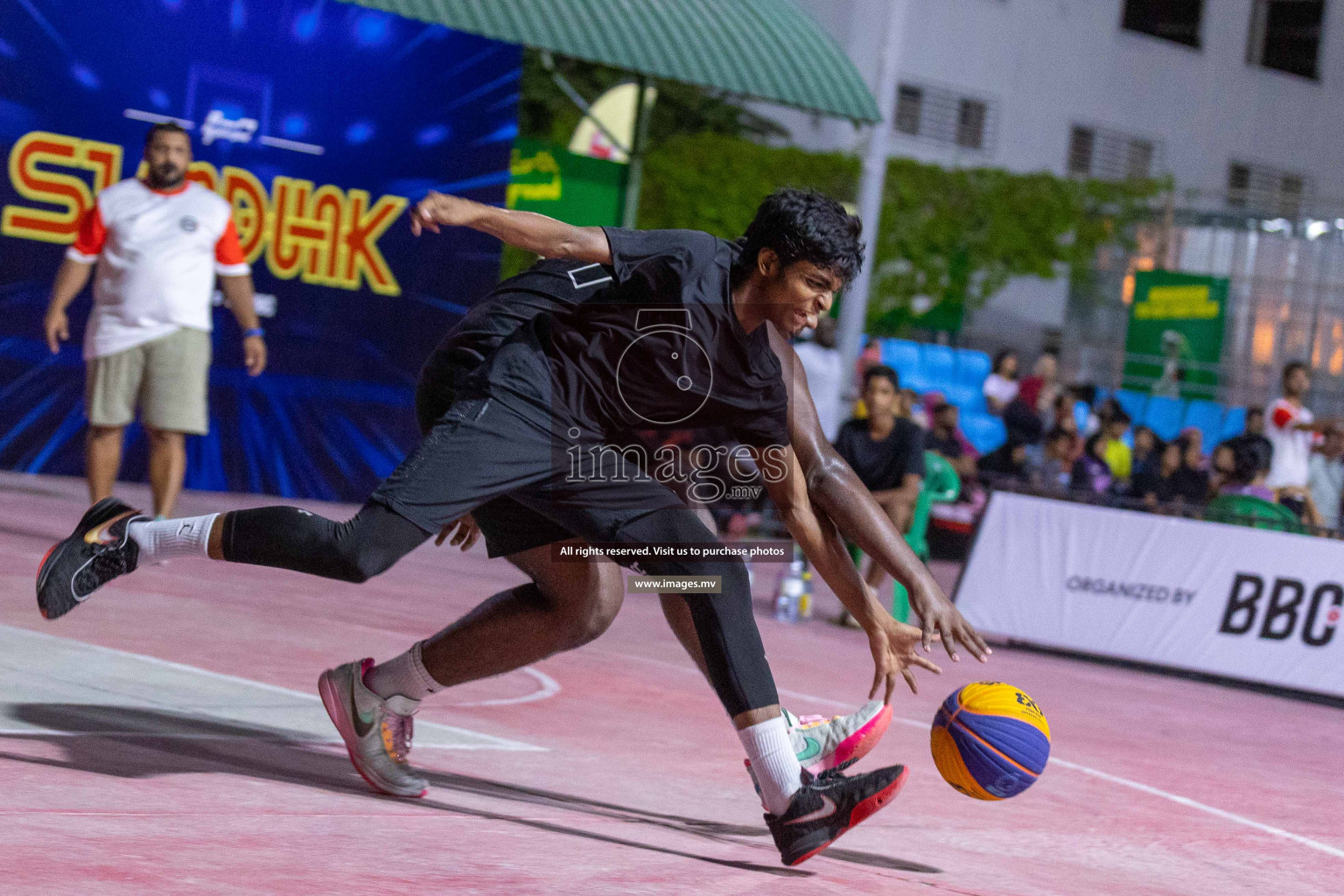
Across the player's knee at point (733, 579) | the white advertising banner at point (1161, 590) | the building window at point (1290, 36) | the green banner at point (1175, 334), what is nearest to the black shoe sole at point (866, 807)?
the player's knee at point (733, 579)

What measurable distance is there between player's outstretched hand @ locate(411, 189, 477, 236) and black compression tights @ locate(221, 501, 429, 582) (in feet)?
2.32

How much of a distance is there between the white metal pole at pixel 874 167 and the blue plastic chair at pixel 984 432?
3.43m

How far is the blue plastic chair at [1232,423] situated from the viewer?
20.6 metres

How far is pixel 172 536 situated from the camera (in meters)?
4.29

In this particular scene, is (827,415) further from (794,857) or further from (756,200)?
(756,200)

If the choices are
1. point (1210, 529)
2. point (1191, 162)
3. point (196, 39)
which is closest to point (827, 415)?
point (1210, 529)

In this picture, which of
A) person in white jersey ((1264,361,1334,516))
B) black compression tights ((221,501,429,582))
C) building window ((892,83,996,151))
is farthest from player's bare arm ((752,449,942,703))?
building window ((892,83,996,151))

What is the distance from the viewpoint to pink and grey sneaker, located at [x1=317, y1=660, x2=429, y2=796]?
4.55m

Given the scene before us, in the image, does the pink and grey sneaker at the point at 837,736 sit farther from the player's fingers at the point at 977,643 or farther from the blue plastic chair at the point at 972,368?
the blue plastic chair at the point at 972,368

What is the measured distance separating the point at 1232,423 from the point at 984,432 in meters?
3.72

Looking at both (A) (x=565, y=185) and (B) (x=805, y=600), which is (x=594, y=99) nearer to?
(A) (x=565, y=185)

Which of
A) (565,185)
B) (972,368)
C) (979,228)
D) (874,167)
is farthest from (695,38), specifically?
(979,228)

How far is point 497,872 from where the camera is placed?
3.79 meters

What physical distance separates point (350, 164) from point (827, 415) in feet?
14.8
